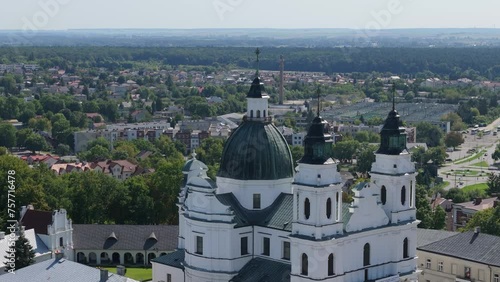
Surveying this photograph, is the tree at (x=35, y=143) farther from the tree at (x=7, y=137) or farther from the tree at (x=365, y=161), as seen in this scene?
the tree at (x=365, y=161)

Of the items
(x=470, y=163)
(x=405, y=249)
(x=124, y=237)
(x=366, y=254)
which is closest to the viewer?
(x=366, y=254)

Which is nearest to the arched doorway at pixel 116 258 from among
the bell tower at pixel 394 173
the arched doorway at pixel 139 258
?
the arched doorway at pixel 139 258

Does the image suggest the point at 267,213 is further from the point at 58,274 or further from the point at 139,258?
the point at 139,258

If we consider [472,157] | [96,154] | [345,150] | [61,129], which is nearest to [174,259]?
[96,154]

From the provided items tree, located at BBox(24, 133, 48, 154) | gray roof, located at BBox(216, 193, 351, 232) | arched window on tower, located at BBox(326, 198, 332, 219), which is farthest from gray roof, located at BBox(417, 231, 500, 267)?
tree, located at BBox(24, 133, 48, 154)

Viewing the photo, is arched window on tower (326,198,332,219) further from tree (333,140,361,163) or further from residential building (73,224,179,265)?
tree (333,140,361,163)

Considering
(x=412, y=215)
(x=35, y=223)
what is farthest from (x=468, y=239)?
(x=35, y=223)
